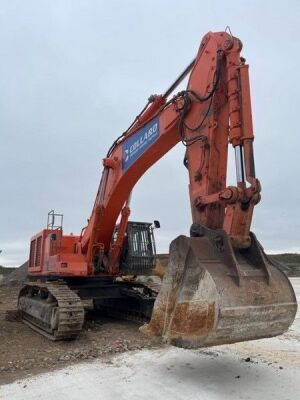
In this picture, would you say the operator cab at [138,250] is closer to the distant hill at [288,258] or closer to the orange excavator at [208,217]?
the orange excavator at [208,217]

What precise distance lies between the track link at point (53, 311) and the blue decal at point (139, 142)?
9.05 ft

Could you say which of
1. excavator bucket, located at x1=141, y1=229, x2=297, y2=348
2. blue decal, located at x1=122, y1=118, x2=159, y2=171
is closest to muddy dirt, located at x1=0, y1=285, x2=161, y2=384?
excavator bucket, located at x1=141, y1=229, x2=297, y2=348

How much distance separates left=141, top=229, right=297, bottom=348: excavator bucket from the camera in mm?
5059

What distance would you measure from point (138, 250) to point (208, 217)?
517 cm

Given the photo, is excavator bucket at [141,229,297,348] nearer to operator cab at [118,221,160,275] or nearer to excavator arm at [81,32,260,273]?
excavator arm at [81,32,260,273]

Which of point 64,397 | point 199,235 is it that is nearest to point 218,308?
point 199,235

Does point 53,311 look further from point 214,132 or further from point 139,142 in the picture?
point 214,132

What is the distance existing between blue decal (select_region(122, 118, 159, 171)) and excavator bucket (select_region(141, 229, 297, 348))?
2855 millimetres

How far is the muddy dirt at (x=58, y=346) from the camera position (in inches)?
275

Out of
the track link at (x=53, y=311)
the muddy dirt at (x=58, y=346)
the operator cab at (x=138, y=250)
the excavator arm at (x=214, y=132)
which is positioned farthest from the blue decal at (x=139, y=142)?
the muddy dirt at (x=58, y=346)

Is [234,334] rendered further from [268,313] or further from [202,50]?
[202,50]

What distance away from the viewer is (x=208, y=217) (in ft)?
20.3

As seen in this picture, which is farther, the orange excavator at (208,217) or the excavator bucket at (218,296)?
the orange excavator at (208,217)

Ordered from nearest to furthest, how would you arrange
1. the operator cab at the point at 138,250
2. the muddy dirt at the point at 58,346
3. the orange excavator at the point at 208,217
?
the orange excavator at the point at 208,217 < the muddy dirt at the point at 58,346 < the operator cab at the point at 138,250
